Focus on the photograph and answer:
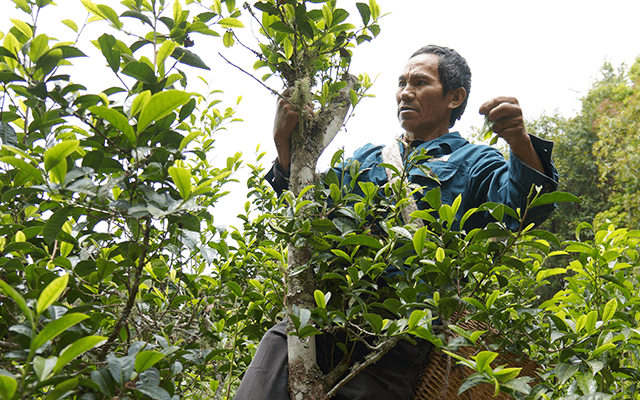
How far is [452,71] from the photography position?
1.98 meters

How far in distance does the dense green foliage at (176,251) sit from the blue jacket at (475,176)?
0.65 feet

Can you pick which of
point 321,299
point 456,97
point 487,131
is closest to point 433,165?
point 487,131

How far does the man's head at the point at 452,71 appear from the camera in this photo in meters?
1.98

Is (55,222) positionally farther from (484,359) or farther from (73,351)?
(484,359)

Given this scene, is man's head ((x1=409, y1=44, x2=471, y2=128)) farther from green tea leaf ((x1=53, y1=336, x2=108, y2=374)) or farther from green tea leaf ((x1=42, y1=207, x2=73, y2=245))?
green tea leaf ((x1=53, y1=336, x2=108, y2=374))

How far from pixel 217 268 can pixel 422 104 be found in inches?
43.3

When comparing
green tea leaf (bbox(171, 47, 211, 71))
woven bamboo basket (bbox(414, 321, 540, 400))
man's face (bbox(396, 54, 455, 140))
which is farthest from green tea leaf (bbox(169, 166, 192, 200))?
man's face (bbox(396, 54, 455, 140))

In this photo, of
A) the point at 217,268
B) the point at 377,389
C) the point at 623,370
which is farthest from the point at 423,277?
the point at 217,268

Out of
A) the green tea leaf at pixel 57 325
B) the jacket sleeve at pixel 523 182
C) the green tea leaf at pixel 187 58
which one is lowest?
the green tea leaf at pixel 57 325

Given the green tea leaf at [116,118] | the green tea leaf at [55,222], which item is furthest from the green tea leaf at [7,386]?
the green tea leaf at [116,118]

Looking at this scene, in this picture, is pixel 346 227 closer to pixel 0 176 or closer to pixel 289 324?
pixel 289 324

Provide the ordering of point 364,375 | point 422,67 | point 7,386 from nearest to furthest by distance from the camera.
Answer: point 7,386, point 364,375, point 422,67

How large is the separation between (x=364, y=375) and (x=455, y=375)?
253 millimetres

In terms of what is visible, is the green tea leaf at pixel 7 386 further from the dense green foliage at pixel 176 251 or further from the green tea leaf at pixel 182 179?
the green tea leaf at pixel 182 179
